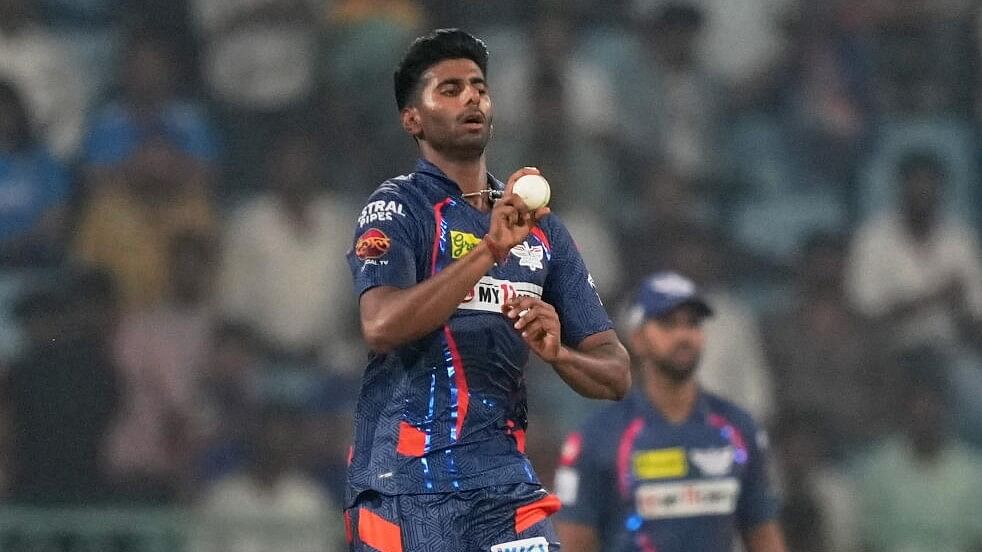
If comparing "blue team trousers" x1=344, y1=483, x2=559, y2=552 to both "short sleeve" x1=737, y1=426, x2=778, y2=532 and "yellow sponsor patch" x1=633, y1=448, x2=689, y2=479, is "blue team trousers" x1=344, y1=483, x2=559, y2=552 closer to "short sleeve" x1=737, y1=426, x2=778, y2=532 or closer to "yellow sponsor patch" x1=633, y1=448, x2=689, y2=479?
"yellow sponsor patch" x1=633, y1=448, x2=689, y2=479

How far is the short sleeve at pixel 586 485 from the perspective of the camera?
263 inches

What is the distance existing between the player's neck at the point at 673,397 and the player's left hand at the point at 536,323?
117 inches

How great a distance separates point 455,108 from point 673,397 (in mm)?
2925

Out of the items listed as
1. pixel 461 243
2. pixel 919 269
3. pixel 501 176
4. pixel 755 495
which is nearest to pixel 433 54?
pixel 461 243

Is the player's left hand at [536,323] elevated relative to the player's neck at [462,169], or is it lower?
lower

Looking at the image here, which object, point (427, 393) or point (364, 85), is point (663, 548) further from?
point (364, 85)

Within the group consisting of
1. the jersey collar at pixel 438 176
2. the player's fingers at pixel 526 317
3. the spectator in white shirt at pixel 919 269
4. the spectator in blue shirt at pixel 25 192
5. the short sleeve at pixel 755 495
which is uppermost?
the spectator in blue shirt at pixel 25 192

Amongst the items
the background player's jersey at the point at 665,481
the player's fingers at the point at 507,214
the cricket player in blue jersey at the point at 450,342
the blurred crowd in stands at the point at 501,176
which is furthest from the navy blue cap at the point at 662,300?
the player's fingers at the point at 507,214

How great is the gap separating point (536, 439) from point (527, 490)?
557cm

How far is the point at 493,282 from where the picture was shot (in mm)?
4273

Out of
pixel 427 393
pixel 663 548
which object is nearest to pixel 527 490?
pixel 427 393

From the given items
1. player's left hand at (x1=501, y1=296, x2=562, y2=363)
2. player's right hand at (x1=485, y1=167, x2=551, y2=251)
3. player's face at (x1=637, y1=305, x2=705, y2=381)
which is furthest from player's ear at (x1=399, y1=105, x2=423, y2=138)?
player's face at (x1=637, y1=305, x2=705, y2=381)

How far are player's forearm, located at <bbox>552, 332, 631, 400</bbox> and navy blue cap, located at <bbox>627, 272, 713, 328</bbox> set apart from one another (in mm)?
2565

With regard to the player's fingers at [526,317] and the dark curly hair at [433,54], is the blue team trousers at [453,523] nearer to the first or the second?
the player's fingers at [526,317]
